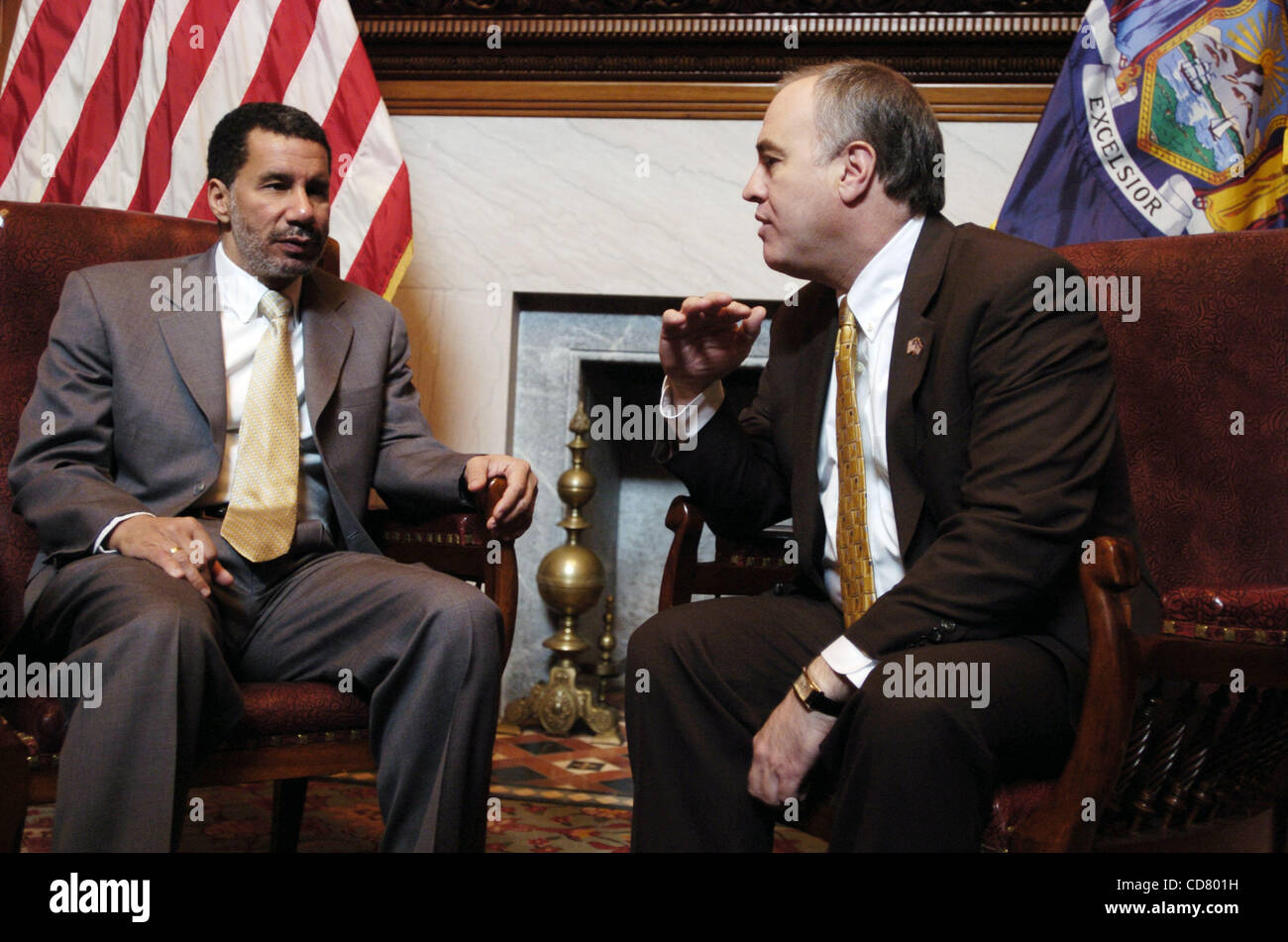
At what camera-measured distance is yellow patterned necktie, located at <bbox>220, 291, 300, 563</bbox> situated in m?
1.90

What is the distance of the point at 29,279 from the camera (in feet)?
6.92

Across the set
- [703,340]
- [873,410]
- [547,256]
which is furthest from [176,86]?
[873,410]

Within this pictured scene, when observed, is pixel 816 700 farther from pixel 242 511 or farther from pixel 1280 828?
pixel 242 511

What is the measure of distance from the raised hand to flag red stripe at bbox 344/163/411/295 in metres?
1.48

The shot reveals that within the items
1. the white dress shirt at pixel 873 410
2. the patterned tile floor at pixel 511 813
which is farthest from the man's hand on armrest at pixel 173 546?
the patterned tile floor at pixel 511 813

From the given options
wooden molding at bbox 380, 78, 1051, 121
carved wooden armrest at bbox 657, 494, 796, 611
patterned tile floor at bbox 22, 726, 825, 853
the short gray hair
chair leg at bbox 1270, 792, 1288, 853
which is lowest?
patterned tile floor at bbox 22, 726, 825, 853

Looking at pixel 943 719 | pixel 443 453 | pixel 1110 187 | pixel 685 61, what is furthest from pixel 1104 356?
pixel 685 61

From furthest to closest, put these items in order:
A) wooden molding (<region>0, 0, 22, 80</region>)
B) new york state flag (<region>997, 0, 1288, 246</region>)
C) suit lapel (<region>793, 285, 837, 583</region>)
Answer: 1. wooden molding (<region>0, 0, 22, 80</region>)
2. new york state flag (<region>997, 0, 1288, 246</region>)
3. suit lapel (<region>793, 285, 837, 583</region>)

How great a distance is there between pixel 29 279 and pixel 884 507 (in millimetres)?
1669

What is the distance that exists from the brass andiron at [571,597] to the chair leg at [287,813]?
133cm

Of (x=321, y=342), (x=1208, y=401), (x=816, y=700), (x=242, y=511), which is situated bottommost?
(x=816, y=700)

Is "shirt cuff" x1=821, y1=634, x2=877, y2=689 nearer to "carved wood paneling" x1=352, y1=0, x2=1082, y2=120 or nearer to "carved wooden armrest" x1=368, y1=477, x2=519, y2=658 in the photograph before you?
"carved wooden armrest" x1=368, y1=477, x2=519, y2=658

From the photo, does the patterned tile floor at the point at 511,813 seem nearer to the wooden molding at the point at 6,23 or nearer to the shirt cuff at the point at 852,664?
the shirt cuff at the point at 852,664

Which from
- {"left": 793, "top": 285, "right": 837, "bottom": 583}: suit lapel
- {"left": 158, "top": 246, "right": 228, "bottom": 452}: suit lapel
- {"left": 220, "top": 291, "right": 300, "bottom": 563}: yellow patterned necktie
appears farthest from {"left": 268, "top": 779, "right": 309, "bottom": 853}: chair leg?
{"left": 793, "top": 285, "right": 837, "bottom": 583}: suit lapel
